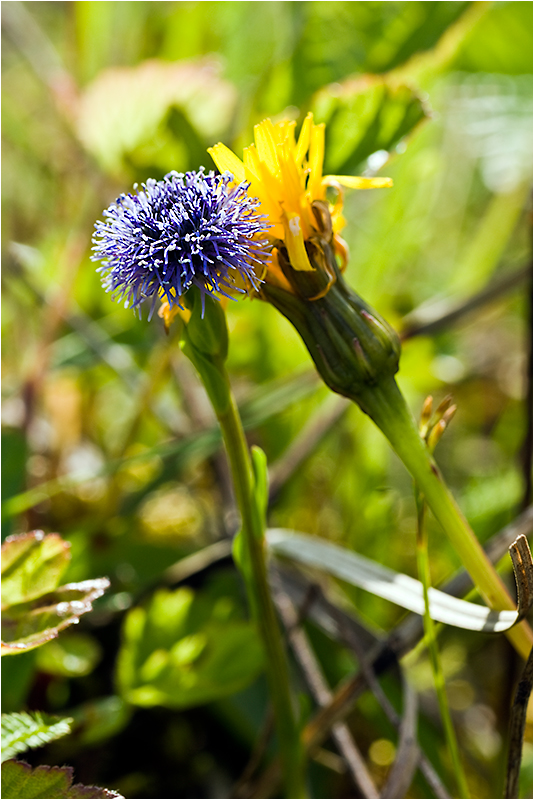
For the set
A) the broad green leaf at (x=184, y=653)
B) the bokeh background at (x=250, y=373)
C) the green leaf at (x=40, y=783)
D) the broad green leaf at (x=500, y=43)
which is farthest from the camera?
the broad green leaf at (x=500, y=43)

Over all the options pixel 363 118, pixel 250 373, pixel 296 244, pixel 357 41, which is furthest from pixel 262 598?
pixel 357 41

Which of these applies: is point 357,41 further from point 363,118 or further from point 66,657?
point 66,657

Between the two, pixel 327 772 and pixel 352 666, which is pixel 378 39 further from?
pixel 327 772

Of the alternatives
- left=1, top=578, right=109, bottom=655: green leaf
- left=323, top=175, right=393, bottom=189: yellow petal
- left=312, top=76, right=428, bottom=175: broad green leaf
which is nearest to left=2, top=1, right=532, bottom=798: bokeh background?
left=312, top=76, right=428, bottom=175: broad green leaf

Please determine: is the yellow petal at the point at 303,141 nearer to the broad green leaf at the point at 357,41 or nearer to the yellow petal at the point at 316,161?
the yellow petal at the point at 316,161

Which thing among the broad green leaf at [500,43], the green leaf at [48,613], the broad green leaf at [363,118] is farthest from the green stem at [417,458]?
the broad green leaf at [500,43]

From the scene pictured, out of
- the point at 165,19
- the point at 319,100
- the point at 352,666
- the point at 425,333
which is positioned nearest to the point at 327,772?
the point at 352,666
